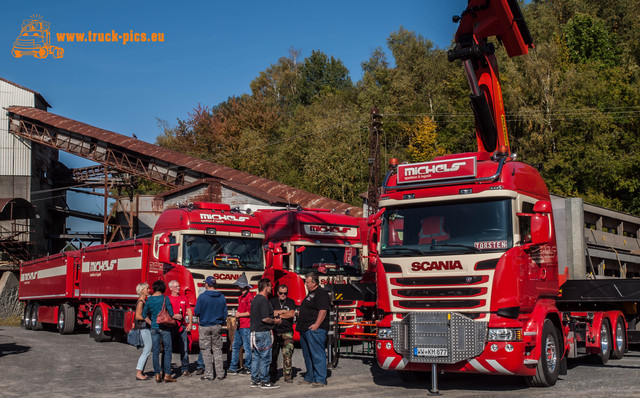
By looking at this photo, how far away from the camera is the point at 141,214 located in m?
46.5

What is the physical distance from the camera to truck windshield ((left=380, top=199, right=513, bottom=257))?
33.6 feet

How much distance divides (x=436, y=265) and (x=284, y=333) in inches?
132

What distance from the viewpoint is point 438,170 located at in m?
10.9

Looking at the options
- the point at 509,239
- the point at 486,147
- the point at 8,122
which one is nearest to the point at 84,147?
the point at 8,122

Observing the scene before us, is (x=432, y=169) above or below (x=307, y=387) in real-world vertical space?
above

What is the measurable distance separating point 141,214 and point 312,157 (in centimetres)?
1458

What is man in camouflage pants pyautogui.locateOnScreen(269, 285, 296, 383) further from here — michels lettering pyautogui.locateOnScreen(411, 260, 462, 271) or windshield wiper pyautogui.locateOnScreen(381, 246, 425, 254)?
michels lettering pyautogui.locateOnScreen(411, 260, 462, 271)

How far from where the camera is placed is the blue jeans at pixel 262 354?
38.2ft

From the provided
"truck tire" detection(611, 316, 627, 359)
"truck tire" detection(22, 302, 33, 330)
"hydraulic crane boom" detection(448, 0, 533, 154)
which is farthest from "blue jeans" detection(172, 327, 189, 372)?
"truck tire" detection(22, 302, 33, 330)

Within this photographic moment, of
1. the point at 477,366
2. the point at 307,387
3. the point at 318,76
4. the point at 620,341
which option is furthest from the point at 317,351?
the point at 318,76


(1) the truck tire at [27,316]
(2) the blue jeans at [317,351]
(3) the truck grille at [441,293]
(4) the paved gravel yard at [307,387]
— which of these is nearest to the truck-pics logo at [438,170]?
(3) the truck grille at [441,293]

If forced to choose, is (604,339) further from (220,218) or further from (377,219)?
(220,218)

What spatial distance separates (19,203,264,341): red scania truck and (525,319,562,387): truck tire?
327 inches


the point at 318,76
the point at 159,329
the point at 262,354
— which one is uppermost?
the point at 318,76
